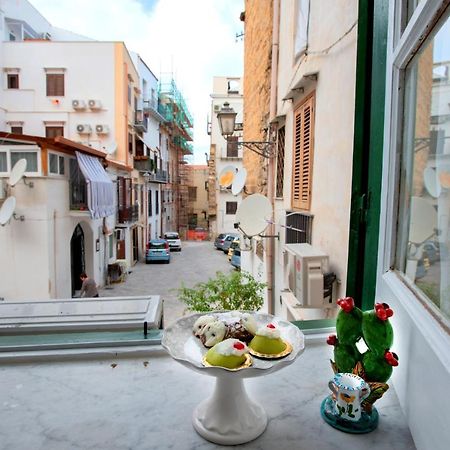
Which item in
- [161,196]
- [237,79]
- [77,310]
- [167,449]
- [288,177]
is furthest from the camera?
[161,196]

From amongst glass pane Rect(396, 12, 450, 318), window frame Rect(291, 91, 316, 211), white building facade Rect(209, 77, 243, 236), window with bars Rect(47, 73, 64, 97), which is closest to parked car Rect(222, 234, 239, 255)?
white building facade Rect(209, 77, 243, 236)

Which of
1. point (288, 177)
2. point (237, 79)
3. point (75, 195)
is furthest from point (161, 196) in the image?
point (288, 177)

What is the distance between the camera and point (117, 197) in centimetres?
1030

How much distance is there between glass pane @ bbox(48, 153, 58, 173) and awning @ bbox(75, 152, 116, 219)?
0.48 metres

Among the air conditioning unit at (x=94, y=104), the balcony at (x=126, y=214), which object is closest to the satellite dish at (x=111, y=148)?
the air conditioning unit at (x=94, y=104)

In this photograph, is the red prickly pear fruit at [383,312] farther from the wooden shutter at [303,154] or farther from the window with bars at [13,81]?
the window with bars at [13,81]

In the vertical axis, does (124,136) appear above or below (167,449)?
above

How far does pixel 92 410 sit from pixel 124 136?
10701mm

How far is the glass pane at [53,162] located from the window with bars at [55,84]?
4.83m

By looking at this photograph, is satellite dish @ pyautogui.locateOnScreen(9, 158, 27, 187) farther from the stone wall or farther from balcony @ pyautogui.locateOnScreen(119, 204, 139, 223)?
balcony @ pyautogui.locateOnScreen(119, 204, 139, 223)

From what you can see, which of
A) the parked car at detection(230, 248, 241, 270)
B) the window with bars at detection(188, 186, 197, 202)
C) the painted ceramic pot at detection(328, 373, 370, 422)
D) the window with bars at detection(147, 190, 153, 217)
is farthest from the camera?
the window with bars at detection(188, 186, 197, 202)

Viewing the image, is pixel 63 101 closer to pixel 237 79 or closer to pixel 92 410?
pixel 237 79

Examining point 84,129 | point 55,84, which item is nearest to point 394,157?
point 84,129

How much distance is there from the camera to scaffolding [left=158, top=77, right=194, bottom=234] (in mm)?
16688
